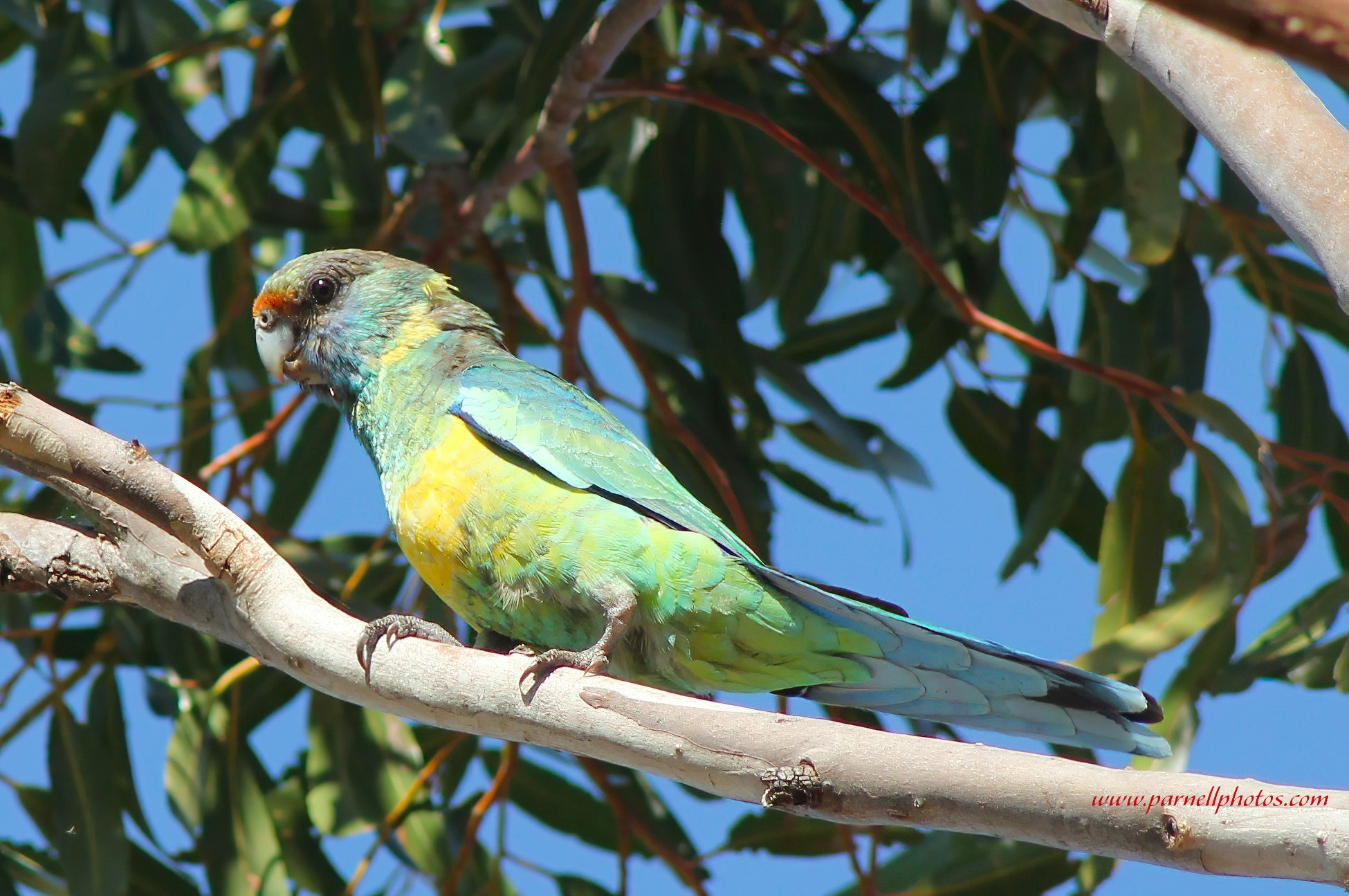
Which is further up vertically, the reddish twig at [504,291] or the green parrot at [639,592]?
the reddish twig at [504,291]

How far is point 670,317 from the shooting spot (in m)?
3.26

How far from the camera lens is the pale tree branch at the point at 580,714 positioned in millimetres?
1289

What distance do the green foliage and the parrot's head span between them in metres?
0.29

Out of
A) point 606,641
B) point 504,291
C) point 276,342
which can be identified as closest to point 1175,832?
point 606,641

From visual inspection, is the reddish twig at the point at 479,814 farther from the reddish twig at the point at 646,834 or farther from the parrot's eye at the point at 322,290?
the parrot's eye at the point at 322,290

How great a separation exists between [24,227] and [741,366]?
84.2 inches

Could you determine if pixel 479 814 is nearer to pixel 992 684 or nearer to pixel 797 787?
pixel 992 684

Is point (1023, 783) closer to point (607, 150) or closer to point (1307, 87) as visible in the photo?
point (1307, 87)

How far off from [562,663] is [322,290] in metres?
1.29

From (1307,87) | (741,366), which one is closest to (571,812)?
(741,366)

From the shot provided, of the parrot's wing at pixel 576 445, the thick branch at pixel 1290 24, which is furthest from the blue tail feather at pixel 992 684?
the thick branch at pixel 1290 24

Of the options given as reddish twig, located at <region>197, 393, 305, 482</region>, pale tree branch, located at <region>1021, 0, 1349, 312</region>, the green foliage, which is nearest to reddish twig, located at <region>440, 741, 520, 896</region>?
the green foliage

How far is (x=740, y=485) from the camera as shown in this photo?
3.19 meters

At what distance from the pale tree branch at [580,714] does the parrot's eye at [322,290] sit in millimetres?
866
